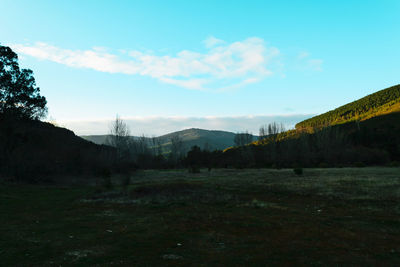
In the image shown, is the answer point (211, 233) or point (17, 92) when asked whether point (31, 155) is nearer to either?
point (17, 92)

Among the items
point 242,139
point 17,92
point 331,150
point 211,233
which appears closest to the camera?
point 211,233

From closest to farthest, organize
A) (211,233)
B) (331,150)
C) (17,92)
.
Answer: (211,233) → (17,92) → (331,150)

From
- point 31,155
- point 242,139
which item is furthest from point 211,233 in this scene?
point 242,139

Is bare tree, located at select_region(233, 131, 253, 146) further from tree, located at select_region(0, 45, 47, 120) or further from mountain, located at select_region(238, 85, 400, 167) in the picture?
tree, located at select_region(0, 45, 47, 120)

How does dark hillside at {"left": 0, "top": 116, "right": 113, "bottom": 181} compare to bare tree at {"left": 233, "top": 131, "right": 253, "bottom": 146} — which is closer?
dark hillside at {"left": 0, "top": 116, "right": 113, "bottom": 181}

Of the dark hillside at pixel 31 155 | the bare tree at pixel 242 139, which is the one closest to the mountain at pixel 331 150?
the bare tree at pixel 242 139

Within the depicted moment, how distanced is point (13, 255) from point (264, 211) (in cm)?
1455

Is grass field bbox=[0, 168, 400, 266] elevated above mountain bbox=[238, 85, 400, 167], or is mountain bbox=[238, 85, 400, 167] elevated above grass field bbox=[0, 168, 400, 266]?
mountain bbox=[238, 85, 400, 167]

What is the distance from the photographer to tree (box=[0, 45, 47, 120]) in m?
45.3

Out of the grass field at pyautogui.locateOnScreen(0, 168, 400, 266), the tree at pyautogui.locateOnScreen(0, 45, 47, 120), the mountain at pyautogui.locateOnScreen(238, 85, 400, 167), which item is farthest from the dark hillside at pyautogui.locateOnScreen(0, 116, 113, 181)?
the mountain at pyautogui.locateOnScreen(238, 85, 400, 167)

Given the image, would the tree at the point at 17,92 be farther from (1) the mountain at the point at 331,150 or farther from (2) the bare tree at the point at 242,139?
(2) the bare tree at the point at 242,139

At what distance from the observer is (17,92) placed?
47500 mm

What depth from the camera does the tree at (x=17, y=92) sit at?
45.3 metres

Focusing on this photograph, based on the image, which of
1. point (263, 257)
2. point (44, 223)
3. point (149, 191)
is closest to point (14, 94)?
point (149, 191)
